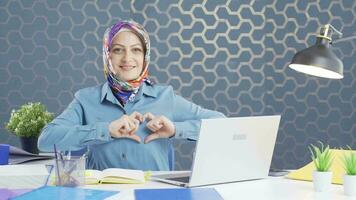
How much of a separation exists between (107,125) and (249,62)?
1867mm

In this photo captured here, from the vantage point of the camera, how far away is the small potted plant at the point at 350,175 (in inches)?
64.4

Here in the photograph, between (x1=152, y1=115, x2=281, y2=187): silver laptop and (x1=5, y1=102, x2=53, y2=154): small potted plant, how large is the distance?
86 centimetres

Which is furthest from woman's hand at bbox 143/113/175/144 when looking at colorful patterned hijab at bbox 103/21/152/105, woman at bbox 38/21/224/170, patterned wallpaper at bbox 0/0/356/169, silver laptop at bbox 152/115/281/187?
patterned wallpaper at bbox 0/0/356/169

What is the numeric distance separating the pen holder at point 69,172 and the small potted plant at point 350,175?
30.7 inches

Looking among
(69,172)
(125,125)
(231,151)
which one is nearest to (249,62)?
(125,125)

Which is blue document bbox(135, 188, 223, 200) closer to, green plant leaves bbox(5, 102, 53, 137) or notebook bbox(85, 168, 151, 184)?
notebook bbox(85, 168, 151, 184)

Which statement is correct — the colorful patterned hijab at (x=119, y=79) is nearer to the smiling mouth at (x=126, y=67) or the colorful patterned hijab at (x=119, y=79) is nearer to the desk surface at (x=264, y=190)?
the smiling mouth at (x=126, y=67)

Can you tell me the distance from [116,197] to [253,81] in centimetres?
244

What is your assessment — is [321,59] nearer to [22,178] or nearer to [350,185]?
[350,185]

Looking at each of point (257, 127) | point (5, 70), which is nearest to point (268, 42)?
point (5, 70)

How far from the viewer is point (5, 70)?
3.76m

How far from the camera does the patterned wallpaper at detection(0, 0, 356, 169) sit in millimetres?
3812

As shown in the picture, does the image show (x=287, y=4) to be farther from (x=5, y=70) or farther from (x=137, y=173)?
(x=137, y=173)

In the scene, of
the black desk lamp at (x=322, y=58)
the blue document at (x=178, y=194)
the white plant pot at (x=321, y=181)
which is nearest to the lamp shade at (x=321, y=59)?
the black desk lamp at (x=322, y=58)
